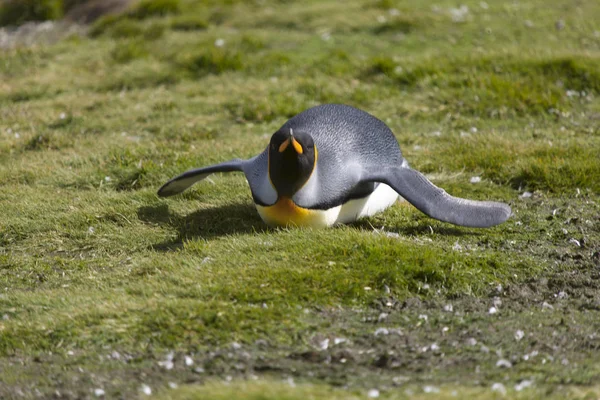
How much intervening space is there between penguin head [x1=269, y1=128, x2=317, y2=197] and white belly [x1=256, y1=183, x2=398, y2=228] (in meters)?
0.14

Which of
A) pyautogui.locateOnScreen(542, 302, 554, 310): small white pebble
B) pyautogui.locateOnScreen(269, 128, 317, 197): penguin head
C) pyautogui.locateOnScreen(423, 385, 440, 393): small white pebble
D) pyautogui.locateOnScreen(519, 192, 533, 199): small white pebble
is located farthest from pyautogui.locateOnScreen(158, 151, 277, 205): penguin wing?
pyautogui.locateOnScreen(519, 192, 533, 199): small white pebble

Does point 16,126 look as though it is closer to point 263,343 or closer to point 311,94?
point 311,94

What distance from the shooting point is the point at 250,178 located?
5176 mm

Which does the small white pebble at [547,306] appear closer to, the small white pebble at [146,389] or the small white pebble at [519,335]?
the small white pebble at [519,335]

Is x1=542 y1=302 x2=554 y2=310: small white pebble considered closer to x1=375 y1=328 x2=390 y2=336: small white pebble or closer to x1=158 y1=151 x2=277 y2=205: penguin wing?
x1=375 y1=328 x2=390 y2=336: small white pebble

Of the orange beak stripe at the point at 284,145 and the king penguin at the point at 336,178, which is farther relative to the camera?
the king penguin at the point at 336,178

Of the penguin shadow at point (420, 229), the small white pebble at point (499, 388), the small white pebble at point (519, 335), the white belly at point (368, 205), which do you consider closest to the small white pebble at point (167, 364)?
the small white pebble at point (499, 388)

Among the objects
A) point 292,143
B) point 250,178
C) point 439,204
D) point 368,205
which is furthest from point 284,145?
point 439,204

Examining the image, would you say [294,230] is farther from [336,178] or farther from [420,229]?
[420,229]

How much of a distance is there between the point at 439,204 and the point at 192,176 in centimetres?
166

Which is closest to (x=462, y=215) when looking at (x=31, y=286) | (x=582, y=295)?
(x=582, y=295)

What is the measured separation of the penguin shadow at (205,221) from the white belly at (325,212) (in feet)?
0.73

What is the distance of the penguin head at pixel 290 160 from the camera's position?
4.57 metres

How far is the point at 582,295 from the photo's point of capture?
4.37m
